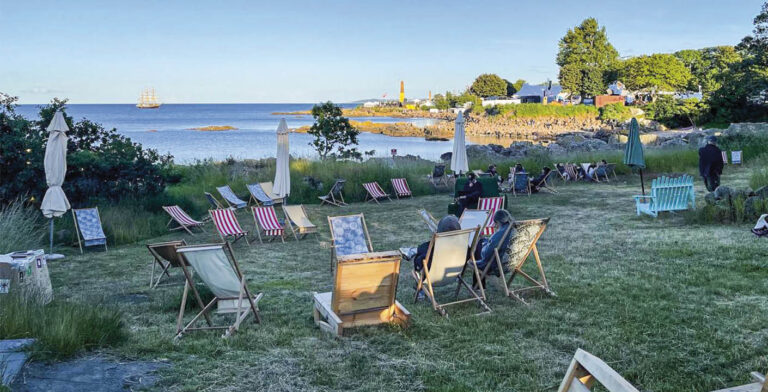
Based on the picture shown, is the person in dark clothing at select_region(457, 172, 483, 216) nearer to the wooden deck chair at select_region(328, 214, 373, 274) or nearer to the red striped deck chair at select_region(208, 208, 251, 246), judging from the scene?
the wooden deck chair at select_region(328, 214, 373, 274)

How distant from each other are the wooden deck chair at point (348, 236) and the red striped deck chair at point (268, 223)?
8.67 ft

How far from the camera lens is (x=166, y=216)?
12.1 m

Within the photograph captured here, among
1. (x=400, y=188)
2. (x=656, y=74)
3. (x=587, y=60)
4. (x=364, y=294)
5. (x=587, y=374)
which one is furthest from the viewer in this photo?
(x=587, y=60)

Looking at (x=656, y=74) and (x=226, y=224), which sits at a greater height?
(x=656, y=74)

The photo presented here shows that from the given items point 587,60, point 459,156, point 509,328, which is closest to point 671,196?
point 459,156

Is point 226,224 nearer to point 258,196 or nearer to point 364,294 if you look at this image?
point 258,196

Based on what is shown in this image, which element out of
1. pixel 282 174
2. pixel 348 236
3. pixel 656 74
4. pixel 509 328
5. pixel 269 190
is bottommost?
pixel 509 328

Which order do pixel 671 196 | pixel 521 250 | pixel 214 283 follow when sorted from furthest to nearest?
1. pixel 671 196
2. pixel 521 250
3. pixel 214 283

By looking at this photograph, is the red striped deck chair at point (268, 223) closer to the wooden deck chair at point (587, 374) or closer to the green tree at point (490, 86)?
the wooden deck chair at point (587, 374)

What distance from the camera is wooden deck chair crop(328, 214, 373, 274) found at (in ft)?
25.2

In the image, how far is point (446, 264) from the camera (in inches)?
225

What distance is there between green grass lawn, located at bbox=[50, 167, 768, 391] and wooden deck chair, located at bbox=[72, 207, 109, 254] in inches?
29.7

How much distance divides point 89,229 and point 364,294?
22.5ft

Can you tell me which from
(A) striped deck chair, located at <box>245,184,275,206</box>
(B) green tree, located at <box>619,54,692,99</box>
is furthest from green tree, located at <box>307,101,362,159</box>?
(B) green tree, located at <box>619,54,692,99</box>
